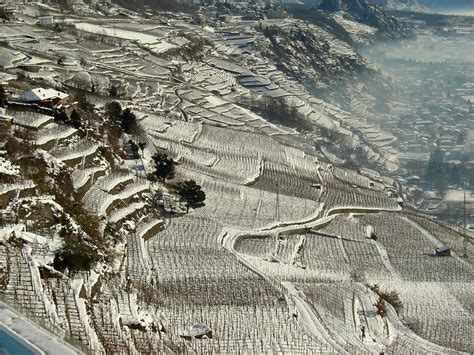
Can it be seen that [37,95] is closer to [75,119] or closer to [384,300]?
[75,119]

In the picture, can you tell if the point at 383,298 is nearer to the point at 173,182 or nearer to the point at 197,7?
the point at 173,182

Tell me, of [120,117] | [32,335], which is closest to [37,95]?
[120,117]

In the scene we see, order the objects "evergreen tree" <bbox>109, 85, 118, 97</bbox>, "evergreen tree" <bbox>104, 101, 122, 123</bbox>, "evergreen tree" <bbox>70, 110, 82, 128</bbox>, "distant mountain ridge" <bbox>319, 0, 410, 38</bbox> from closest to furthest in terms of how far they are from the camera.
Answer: "evergreen tree" <bbox>70, 110, 82, 128</bbox> < "evergreen tree" <bbox>104, 101, 122, 123</bbox> < "evergreen tree" <bbox>109, 85, 118, 97</bbox> < "distant mountain ridge" <bbox>319, 0, 410, 38</bbox>

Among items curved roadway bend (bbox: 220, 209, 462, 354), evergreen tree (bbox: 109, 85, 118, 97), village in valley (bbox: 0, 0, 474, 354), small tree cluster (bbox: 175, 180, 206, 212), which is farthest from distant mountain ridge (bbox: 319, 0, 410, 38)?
curved roadway bend (bbox: 220, 209, 462, 354)

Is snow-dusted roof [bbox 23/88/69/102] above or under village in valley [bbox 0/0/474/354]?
above

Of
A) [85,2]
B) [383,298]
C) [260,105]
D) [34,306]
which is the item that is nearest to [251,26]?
[85,2]

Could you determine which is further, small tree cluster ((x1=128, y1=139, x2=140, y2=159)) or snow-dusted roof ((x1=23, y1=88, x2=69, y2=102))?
small tree cluster ((x1=128, y1=139, x2=140, y2=159))

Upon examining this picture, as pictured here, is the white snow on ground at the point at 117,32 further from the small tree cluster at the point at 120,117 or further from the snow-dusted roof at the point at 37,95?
the snow-dusted roof at the point at 37,95

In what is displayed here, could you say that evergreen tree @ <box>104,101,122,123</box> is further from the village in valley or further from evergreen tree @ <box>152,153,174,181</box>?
evergreen tree @ <box>152,153,174,181</box>
